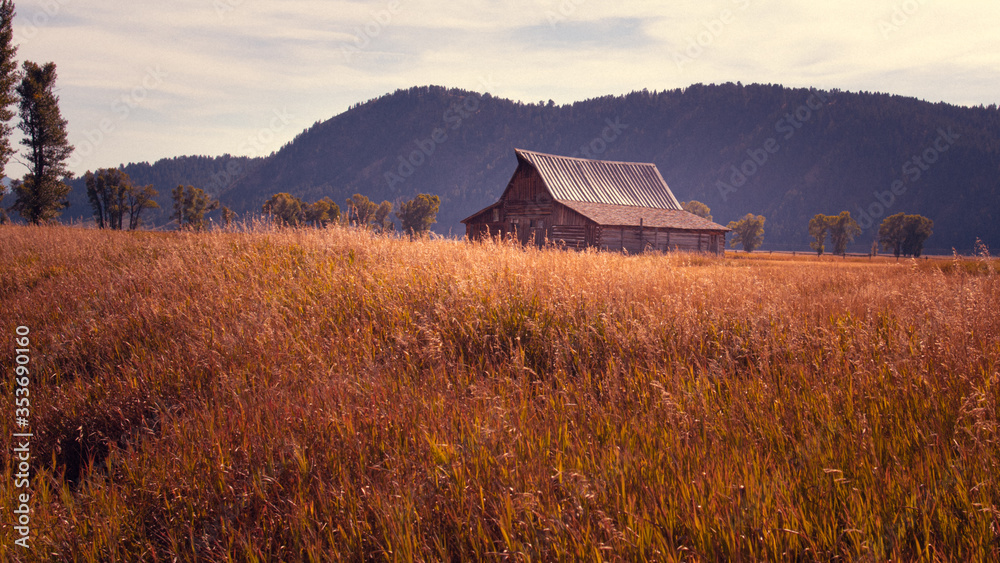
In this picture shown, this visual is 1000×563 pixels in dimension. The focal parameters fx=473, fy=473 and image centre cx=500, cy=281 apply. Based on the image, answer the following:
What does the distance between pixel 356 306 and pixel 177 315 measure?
206 centimetres

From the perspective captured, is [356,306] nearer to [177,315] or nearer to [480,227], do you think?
[177,315]

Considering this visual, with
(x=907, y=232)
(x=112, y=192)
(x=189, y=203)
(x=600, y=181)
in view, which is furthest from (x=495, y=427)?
(x=189, y=203)

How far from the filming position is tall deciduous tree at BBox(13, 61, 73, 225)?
119ft

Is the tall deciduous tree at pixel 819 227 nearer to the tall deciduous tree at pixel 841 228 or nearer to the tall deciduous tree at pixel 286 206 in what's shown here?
the tall deciduous tree at pixel 841 228

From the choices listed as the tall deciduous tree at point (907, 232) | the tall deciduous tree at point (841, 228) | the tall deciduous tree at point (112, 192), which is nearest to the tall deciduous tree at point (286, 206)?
the tall deciduous tree at point (112, 192)

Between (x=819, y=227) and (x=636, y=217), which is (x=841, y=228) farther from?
(x=636, y=217)

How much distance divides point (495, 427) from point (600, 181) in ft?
129

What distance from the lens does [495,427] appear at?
2.75 metres

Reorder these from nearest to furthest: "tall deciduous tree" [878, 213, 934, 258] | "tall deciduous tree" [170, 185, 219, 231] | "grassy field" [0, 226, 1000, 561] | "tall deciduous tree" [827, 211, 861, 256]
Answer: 1. "grassy field" [0, 226, 1000, 561]
2. "tall deciduous tree" [878, 213, 934, 258]
3. "tall deciduous tree" [827, 211, 861, 256]
4. "tall deciduous tree" [170, 185, 219, 231]

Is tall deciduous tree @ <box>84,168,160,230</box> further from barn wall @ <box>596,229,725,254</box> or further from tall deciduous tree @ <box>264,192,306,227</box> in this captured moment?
barn wall @ <box>596,229,725,254</box>

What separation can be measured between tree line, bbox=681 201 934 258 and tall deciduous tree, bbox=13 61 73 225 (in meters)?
78.6

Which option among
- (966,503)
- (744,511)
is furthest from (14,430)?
(966,503)

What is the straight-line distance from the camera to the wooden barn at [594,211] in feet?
114

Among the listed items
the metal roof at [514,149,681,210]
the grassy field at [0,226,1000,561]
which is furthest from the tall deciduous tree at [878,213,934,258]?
the grassy field at [0,226,1000,561]
